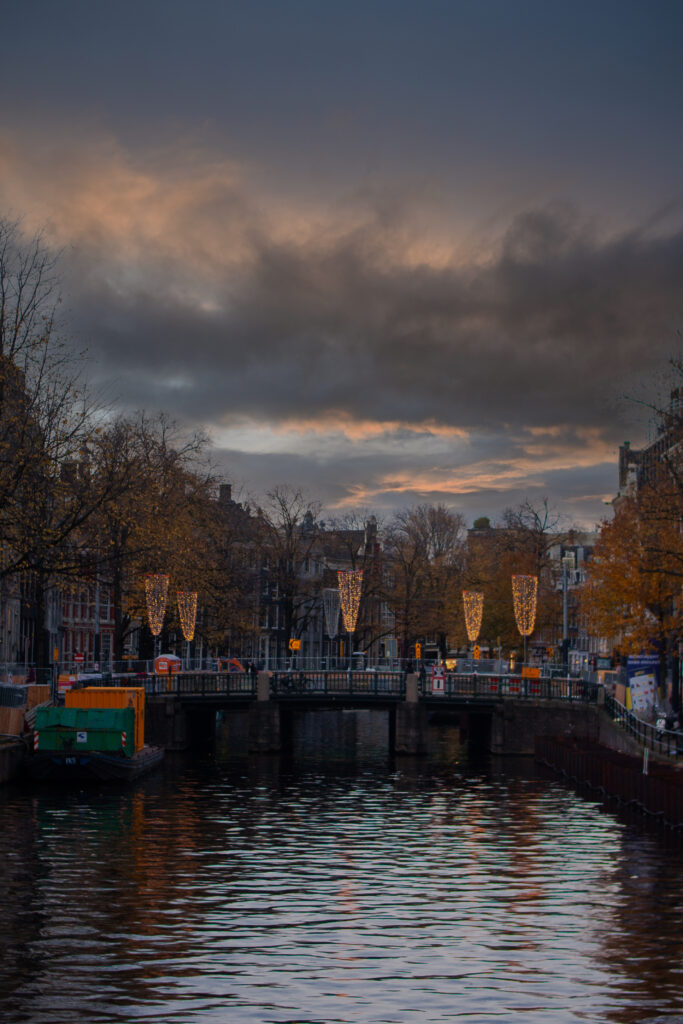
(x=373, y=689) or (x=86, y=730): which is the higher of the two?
(x=373, y=689)

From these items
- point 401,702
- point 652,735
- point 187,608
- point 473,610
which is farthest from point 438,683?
point 652,735

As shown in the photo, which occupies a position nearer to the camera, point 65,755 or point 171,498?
point 65,755

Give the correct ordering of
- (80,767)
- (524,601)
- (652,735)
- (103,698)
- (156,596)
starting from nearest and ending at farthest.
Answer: (80,767)
(652,735)
(103,698)
(156,596)
(524,601)

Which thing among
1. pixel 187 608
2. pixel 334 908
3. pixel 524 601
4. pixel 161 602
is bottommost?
pixel 334 908

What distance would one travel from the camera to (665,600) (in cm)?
7938

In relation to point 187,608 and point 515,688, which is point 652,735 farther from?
point 187,608

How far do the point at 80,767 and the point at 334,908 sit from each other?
28944 millimetres

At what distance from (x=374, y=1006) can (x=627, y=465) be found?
13633 cm

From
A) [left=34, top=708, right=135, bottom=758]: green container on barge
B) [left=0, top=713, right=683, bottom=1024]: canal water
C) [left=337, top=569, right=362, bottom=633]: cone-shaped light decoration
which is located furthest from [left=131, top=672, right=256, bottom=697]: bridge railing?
[left=0, top=713, right=683, bottom=1024]: canal water

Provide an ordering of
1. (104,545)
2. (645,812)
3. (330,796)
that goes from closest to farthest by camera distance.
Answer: (645,812), (330,796), (104,545)

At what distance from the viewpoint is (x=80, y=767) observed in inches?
2340

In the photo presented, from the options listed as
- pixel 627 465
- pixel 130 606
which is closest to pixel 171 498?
pixel 130 606

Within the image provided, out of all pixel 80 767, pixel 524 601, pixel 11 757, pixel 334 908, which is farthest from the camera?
pixel 524 601

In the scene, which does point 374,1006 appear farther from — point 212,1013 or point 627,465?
point 627,465
